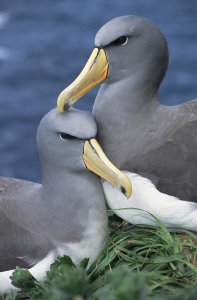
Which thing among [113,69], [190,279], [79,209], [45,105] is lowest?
[45,105]

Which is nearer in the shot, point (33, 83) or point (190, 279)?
point (190, 279)

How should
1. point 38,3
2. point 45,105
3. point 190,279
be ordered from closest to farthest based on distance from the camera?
point 190,279, point 45,105, point 38,3

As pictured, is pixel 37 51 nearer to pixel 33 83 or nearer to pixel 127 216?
pixel 33 83

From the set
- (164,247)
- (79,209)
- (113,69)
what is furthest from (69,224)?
(113,69)

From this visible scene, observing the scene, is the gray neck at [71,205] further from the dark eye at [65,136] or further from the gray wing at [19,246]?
the dark eye at [65,136]

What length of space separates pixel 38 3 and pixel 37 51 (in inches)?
139

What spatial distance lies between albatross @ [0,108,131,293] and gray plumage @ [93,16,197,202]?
1.40 ft

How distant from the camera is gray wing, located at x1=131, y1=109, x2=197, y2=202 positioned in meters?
6.68

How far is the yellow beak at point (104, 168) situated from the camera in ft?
20.6

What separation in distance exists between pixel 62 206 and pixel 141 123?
0.91 m

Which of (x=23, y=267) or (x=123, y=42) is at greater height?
(x=123, y=42)

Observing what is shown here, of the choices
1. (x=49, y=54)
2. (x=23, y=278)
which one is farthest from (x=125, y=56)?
(x=49, y=54)

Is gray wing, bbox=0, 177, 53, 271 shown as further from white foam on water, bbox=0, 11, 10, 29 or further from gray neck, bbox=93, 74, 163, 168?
white foam on water, bbox=0, 11, 10, 29

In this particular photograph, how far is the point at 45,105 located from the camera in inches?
840
